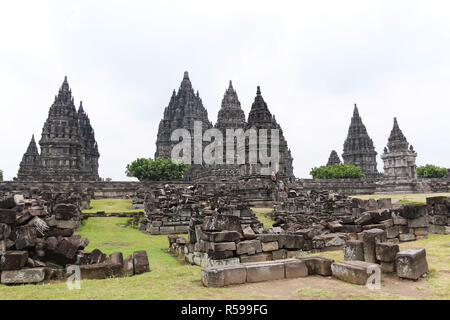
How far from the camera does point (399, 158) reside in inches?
1853

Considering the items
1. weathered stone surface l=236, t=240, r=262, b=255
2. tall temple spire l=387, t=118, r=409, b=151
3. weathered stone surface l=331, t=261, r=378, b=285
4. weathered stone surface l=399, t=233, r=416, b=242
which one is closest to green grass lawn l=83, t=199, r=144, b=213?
weathered stone surface l=236, t=240, r=262, b=255

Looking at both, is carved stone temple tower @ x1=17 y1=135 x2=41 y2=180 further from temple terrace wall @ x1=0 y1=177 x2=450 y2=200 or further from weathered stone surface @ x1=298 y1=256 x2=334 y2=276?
weathered stone surface @ x1=298 y1=256 x2=334 y2=276

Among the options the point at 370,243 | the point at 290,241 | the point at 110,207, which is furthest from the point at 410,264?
the point at 110,207

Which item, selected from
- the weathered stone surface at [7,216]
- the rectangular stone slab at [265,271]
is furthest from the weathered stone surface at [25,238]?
the rectangular stone slab at [265,271]

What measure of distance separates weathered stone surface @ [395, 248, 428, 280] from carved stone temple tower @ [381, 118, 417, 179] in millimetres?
45933

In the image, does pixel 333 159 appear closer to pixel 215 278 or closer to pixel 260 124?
pixel 260 124

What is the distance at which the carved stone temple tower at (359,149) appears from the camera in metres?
78.6

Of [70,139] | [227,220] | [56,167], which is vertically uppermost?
[70,139]

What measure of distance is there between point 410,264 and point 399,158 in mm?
47162

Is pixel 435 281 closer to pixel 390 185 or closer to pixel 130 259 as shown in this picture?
pixel 130 259

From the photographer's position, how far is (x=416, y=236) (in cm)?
1077
